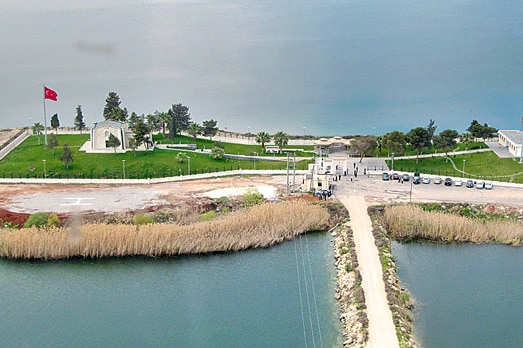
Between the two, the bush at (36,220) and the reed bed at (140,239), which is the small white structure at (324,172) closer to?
the reed bed at (140,239)

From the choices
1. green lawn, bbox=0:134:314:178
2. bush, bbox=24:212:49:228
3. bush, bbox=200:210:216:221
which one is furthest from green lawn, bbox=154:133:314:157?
bush, bbox=24:212:49:228

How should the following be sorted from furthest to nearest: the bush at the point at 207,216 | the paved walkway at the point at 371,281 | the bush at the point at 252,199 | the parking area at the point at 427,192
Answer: the parking area at the point at 427,192 < the bush at the point at 252,199 < the bush at the point at 207,216 < the paved walkway at the point at 371,281

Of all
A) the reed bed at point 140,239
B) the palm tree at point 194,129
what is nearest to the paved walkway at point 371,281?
the reed bed at point 140,239

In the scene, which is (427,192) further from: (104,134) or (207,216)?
(104,134)

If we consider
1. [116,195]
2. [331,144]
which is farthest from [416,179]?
[116,195]

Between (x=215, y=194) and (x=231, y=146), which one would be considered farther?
(x=231, y=146)

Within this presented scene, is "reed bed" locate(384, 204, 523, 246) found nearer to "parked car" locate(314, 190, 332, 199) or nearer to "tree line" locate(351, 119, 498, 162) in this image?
"parked car" locate(314, 190, 332, 199)

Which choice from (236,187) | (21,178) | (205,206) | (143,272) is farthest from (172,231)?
(21,178)
